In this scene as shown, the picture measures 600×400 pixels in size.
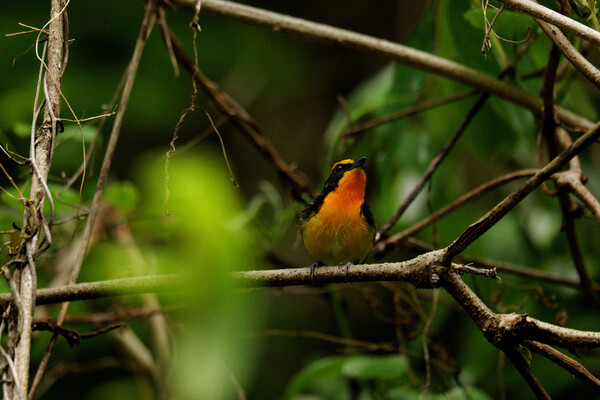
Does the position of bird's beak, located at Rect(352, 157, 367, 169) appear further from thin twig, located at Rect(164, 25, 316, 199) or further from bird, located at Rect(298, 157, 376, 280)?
thin twig, located at Rect(164, 25, 316, 199)

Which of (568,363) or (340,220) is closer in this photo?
(568,363)

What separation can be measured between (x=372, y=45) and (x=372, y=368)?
4.62 ft

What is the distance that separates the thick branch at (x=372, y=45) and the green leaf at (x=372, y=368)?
4.29 feet

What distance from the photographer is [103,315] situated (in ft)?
11.0

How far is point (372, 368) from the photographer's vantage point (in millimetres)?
2760

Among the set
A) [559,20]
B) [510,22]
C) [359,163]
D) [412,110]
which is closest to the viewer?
[559,20]

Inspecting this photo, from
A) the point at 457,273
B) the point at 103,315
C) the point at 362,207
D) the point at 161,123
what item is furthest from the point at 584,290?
the point at 161,123

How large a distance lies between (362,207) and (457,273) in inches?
65.6

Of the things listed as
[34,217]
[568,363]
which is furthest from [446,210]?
[34,217]

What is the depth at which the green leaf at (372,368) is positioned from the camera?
273 cm

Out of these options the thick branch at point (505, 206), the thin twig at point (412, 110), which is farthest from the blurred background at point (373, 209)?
the thick branch at point (505, 206)

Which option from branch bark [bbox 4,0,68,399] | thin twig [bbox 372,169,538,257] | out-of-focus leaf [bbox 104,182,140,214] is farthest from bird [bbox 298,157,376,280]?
branch bark [bbox 4,0,68,399]

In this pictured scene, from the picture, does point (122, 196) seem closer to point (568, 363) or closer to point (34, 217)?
point (34, 217)

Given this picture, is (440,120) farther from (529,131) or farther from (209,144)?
(209,144)
